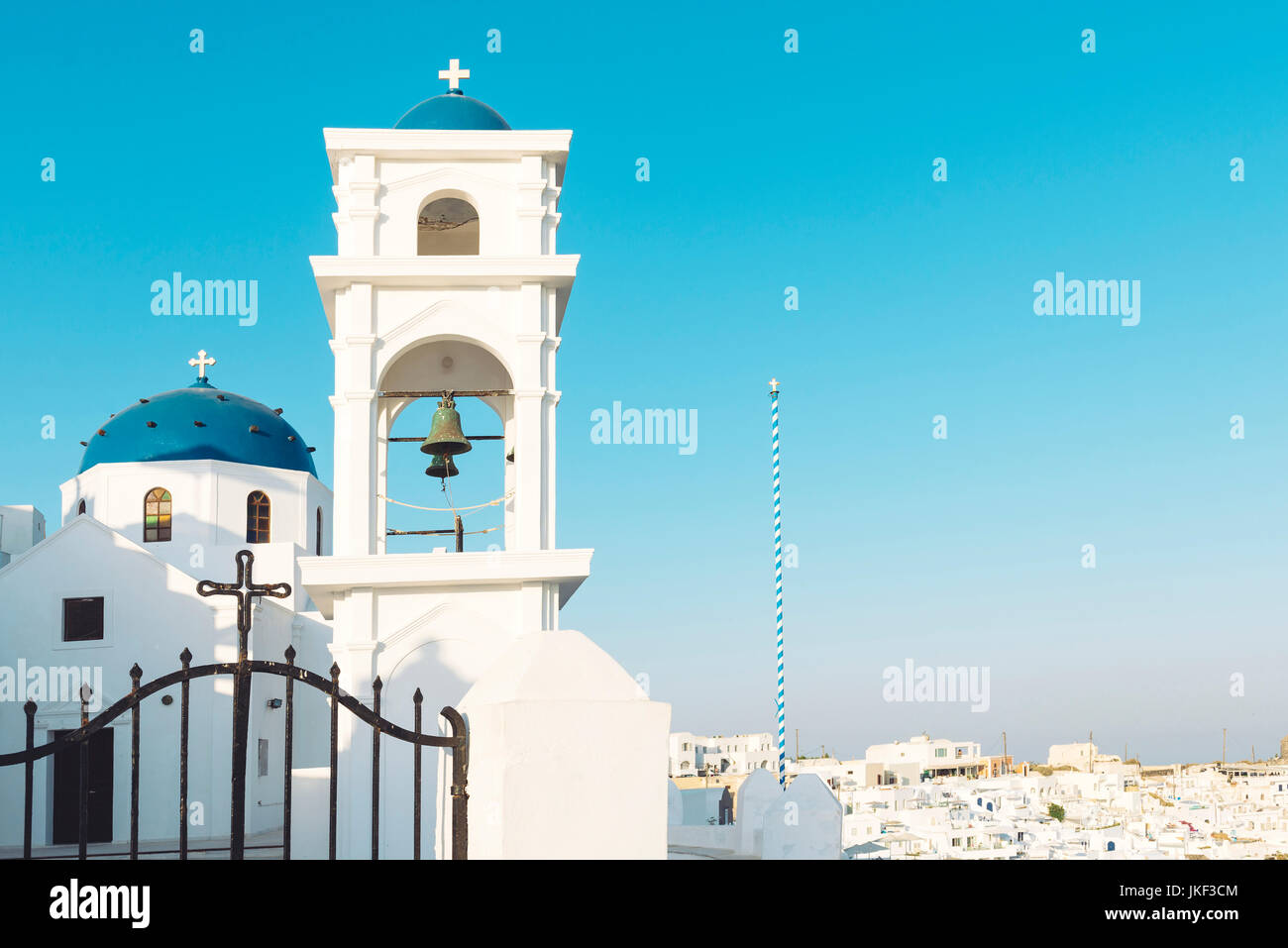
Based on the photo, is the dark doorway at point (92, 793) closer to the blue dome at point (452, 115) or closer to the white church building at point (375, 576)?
the white church building at point (375, 576)

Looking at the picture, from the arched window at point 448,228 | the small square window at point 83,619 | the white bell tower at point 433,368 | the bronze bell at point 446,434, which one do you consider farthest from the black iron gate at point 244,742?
the small square window at point 83,619

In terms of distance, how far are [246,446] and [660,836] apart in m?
21.2

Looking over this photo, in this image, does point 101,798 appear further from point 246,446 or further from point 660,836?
point 660,836

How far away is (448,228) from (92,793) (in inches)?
477

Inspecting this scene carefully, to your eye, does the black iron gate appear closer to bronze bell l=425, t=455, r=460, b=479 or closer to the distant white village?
the distant white village

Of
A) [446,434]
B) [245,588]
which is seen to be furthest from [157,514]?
[245,588]

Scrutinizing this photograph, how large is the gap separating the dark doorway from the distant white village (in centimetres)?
982

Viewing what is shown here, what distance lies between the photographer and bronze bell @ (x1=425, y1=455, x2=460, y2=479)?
12.8m

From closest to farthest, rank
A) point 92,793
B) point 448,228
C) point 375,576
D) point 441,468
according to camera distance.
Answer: point 375,576, point 441,468, point 448,228, point 92,793

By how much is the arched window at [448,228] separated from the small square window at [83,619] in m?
11.1

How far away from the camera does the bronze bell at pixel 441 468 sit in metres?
12.8

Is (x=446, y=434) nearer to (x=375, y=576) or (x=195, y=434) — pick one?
(x=375, y=576)

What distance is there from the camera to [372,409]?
12164 millimetres

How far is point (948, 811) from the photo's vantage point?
149ft
